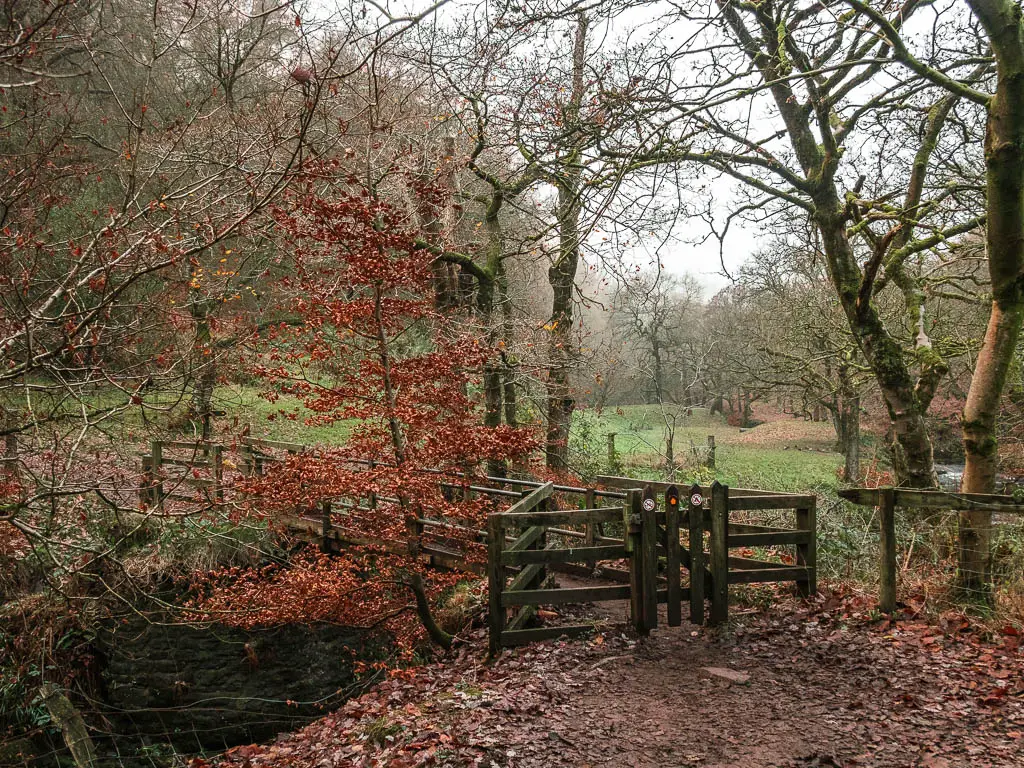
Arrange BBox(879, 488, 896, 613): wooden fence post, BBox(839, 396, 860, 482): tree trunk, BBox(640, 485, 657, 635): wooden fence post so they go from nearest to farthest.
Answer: BBox(879, 488, 896, 613): wooden fence post → BBox(640, 485, 657, 635): wooden fence post → BBox(839, 396, 860, 482): tree trunk

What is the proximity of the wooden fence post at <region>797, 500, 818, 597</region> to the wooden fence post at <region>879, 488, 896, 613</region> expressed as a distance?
851 millimetres

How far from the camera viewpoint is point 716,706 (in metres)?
5.85

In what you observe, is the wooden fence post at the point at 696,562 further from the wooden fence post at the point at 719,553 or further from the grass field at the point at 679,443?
the grass field at the point at 679,443

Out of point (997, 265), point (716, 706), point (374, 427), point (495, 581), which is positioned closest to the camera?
point (716, 706)

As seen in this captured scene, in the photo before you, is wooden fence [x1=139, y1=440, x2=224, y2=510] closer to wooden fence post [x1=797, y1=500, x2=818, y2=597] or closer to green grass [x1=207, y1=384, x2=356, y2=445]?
green grass [x1=207, y1=384, x2=356, y2=445]

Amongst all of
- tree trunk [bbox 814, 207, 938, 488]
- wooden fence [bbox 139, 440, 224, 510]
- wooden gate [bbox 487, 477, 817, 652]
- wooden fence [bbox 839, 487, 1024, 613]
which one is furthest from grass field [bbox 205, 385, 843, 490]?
wooden fence [bbox 839, 487, 1024, 613]

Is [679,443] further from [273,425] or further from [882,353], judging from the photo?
[882,353]

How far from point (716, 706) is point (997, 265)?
481 cm

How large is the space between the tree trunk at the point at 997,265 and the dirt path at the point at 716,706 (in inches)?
43.0

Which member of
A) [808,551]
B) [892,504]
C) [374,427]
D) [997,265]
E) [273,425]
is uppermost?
[997,265]

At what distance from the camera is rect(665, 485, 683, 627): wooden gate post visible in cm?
752

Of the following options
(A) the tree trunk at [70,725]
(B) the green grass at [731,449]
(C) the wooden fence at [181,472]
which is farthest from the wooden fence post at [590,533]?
(A) the tree trunk at [70,725]

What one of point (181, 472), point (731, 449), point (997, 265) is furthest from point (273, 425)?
point (997, 265)

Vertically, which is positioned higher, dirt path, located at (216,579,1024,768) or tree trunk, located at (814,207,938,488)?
tree trunk, located at (814,207,938,488)
